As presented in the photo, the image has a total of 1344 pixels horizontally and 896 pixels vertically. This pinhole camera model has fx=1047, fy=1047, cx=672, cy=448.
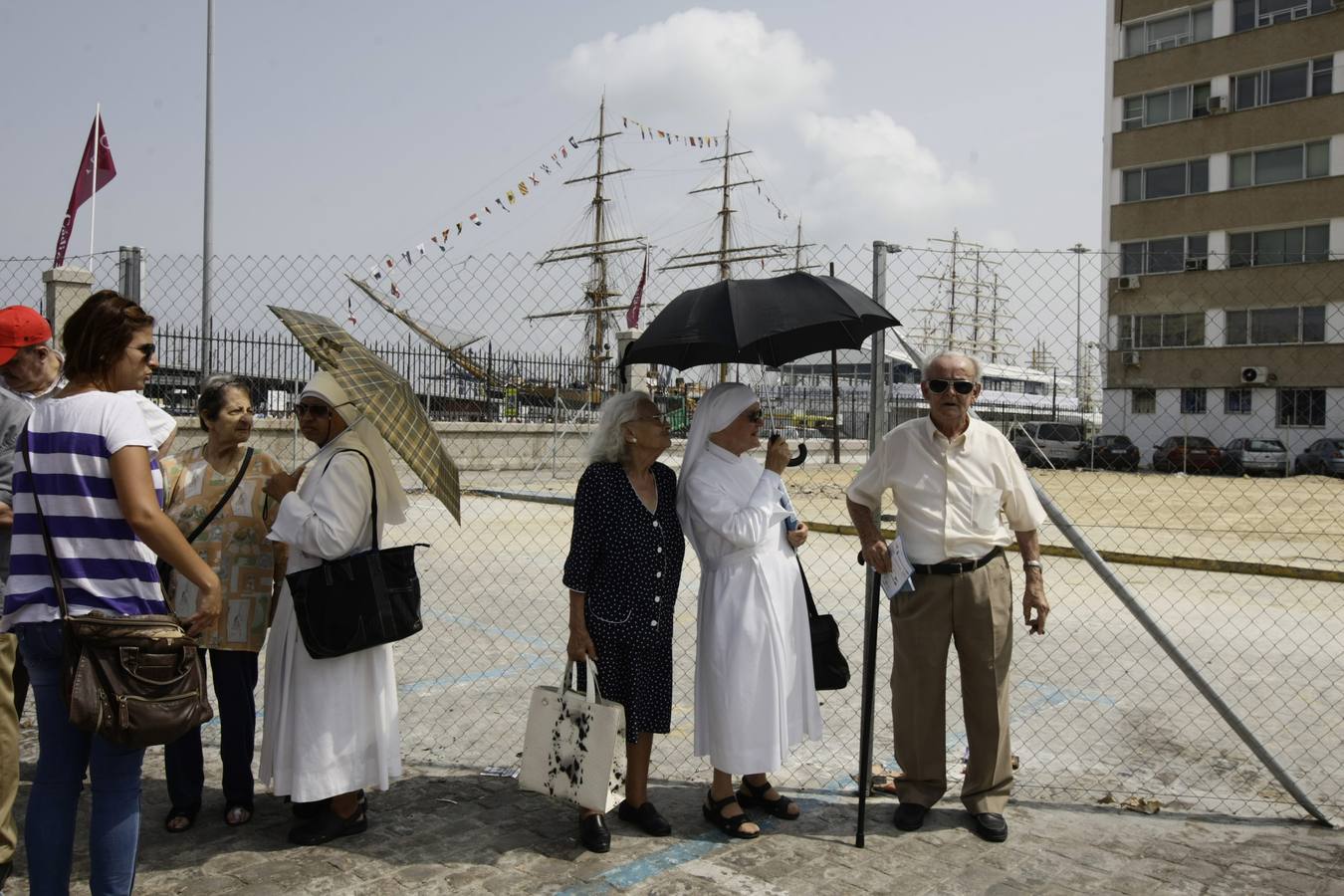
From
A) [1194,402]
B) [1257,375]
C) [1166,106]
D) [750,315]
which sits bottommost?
[750,315]

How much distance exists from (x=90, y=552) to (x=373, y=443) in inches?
44.4

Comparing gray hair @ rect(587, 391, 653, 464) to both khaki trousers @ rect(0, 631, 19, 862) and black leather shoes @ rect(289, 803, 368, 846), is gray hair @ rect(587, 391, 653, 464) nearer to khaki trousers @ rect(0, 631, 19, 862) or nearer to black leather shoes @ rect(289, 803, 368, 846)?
black leather shoes @ rect(289, 803, 368, 846)

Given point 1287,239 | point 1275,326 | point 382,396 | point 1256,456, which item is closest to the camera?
point 382,396

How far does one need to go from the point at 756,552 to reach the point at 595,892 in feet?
4.22

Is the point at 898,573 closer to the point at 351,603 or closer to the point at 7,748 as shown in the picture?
the point at 351,603

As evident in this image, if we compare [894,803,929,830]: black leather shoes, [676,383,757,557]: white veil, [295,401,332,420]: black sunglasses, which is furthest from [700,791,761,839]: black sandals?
[295,401,332,420]: black sunglasses

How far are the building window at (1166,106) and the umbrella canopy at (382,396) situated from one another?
3988 centimetres

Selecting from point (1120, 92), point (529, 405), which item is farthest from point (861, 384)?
point (529, 405)

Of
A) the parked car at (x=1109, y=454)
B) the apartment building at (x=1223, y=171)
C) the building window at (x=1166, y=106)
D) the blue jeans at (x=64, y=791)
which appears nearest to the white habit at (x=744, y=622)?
the blue jeans at (x=64, y=791)

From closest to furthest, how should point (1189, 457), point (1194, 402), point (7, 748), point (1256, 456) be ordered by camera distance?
point (7, 748)
point (1189, 457)
point (1256, 456)
point (1194, 402)

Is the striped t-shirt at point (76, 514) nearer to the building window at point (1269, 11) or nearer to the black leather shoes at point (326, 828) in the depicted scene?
the black leather shoes at point (326, 828)

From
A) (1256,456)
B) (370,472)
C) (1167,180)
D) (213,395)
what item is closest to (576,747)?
(370,472)

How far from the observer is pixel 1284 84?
35094 millimetres

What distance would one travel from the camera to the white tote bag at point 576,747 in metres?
3.60
